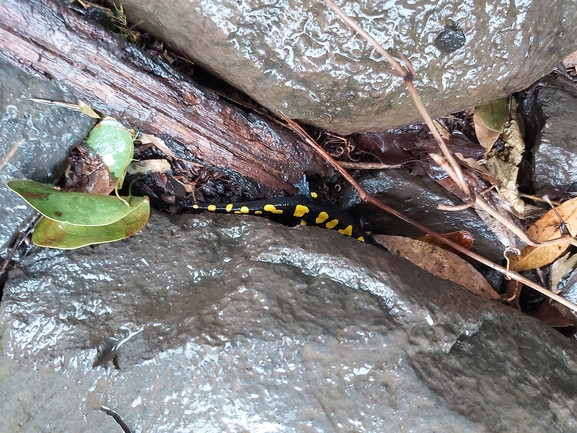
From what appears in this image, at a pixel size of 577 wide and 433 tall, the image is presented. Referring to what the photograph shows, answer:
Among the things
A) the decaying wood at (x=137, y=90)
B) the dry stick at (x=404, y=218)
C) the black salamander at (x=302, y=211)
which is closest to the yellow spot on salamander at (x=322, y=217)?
the black salamander at (x=302, y=211)

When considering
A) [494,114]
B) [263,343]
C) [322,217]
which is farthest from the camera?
[322,217]

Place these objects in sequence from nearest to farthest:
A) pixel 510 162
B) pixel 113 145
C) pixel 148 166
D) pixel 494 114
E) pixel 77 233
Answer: pixel 77 233 → pixel 113 145 → pixel 148 166 → pixel 494 114 → pixel 510 162

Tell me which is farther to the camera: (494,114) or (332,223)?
(332,223)

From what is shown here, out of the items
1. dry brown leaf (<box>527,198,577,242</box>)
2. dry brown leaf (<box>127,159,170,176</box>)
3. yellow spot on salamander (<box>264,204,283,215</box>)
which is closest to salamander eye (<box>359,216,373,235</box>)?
yellow spot on salamander (<box>264,204,283,215</box>)

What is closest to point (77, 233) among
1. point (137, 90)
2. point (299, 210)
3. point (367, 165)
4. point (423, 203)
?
point (137, 90)

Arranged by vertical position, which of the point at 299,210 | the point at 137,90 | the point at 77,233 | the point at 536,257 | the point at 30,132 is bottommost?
the point at 77,233

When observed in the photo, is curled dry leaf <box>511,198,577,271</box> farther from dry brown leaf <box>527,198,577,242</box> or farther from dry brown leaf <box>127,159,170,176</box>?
dry brown leaf <box>127,159,170,176</box>

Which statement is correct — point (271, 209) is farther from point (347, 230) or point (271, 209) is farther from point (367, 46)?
point (367, 46)
